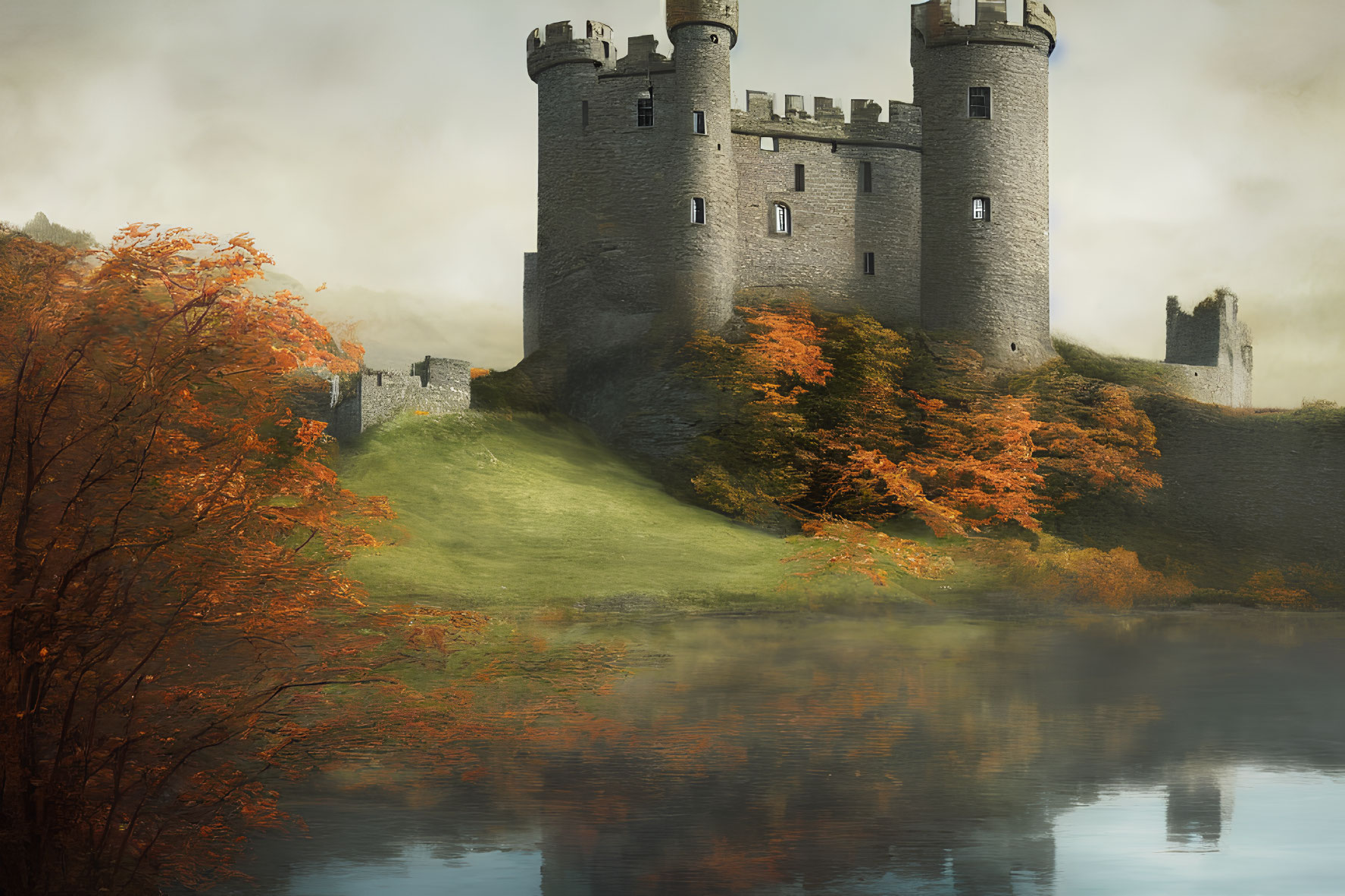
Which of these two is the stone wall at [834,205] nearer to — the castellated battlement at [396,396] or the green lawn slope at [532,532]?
the green lawn slope at [532,532]

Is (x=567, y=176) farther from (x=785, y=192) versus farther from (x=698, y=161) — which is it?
(x=785, y=192)

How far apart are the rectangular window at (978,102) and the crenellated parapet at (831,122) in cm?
194

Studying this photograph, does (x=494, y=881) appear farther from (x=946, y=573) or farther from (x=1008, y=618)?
(x=946, y=573)

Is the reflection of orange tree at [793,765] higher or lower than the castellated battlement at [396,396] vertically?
lower

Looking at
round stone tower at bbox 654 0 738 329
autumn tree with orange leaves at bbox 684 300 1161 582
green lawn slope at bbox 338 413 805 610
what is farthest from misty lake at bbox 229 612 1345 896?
round stone tower at bbox 654 0 738 329

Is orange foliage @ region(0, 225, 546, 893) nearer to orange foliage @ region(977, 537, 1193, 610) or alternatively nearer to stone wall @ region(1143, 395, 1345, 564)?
orange foliage @ region(977, 537, 1193, 610)

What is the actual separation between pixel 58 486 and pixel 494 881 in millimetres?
5476

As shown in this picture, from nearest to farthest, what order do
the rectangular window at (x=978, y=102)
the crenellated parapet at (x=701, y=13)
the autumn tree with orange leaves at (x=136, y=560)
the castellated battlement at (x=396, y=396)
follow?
the autumn tree with orange leaves at (x=136, y=560) < the castellated battlement at (x=396, y=396) < the crenellated parapet at (x=701, y=13) < the rectangular window at (x=978, y=102)

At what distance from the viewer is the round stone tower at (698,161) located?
1802 inches

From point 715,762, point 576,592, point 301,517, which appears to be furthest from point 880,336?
point 301,517

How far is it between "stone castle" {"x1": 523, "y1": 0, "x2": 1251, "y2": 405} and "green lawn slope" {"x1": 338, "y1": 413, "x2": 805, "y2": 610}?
7.86 meters

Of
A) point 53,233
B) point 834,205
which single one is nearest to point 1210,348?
point 834,205

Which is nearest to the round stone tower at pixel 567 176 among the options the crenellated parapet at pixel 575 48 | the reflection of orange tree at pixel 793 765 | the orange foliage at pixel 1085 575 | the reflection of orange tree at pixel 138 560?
the crenellated parapet at pixel 575 48

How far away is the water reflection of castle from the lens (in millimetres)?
14672
